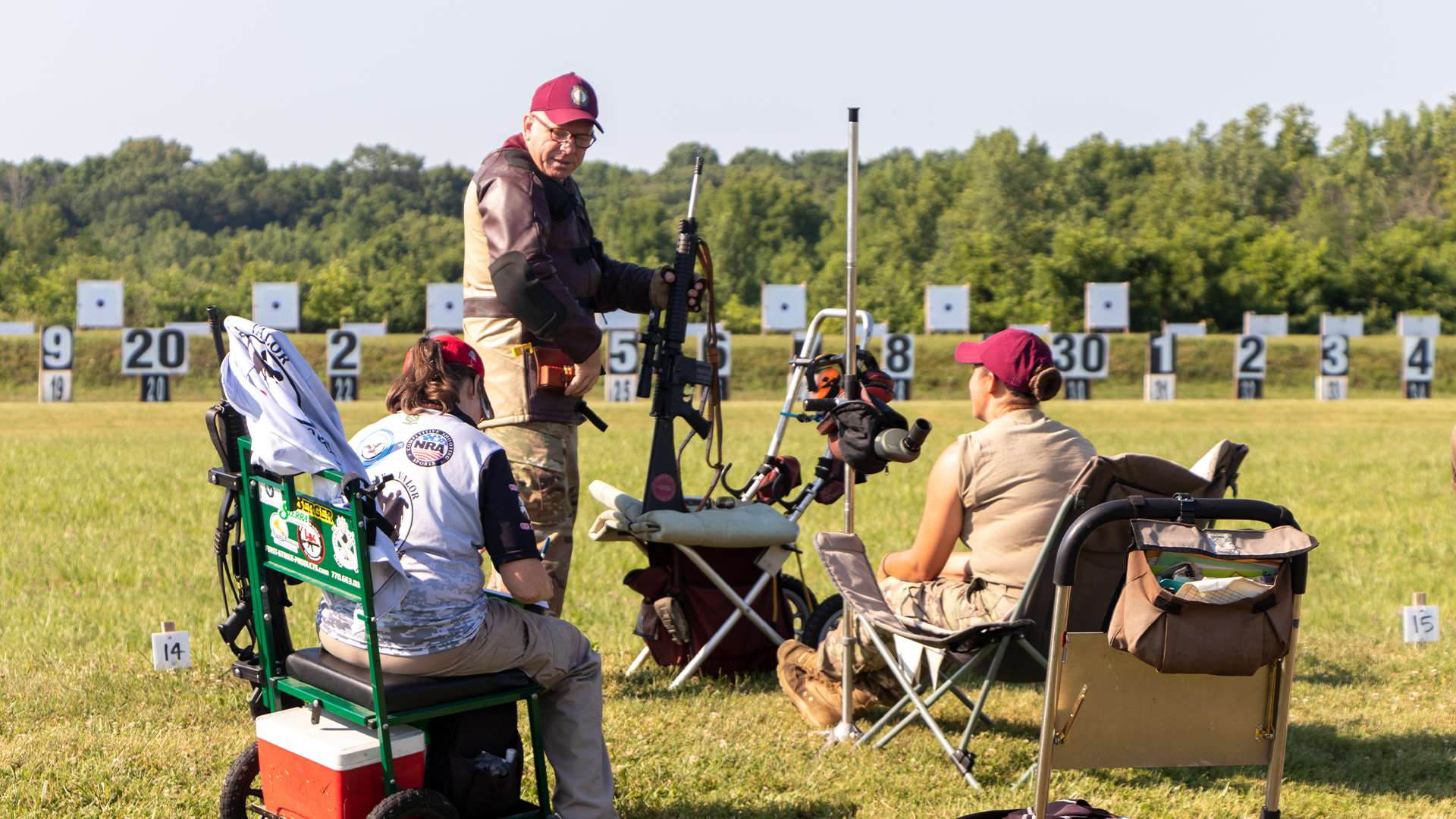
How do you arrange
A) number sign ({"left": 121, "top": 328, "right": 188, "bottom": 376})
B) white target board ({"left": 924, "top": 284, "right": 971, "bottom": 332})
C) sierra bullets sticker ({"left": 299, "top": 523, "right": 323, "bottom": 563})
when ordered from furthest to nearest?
white target board ({"left": 924, "top": 284, "right": 971, "bottom": 332})
number sign ({"left": 121, "top": 328, "right": 188, "bottom": 376})
sierra bullets sticker ({"left": 299, "top": 523, "right": 323, "bottom": 563})

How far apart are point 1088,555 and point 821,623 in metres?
1.57

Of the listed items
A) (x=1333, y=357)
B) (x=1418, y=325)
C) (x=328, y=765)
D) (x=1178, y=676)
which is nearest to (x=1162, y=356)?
(x=1333, y=357)

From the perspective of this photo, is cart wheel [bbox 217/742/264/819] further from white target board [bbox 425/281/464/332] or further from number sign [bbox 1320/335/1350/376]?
white target board [bbox 425/281/464/332]

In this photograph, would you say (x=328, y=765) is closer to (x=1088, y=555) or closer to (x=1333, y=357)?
(x=1088, y=555)

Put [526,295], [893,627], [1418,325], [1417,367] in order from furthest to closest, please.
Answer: [1418,325] < [1417,367] < [526,295] < [893,627]

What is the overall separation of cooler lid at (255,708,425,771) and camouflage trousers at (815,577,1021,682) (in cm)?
173

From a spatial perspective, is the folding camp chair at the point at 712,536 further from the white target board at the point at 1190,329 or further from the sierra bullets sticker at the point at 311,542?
the white target board at the point at 1190,329

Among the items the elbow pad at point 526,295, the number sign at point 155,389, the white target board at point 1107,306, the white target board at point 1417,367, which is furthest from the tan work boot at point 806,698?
the white target board at point 1107,306

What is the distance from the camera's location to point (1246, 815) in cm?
438

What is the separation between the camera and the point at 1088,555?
14.0 ft

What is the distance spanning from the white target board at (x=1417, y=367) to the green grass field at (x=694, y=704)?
80.9 feet

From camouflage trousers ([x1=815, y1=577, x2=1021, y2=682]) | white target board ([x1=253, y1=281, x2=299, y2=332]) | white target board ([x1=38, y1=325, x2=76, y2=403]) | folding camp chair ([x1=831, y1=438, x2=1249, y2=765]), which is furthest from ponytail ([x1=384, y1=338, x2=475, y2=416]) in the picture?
white target board ([x1=253, y1=281, x2=299, y2=332])

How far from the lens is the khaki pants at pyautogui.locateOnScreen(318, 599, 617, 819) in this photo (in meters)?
3.73

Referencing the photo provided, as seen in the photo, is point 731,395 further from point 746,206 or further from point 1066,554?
point 746,206
